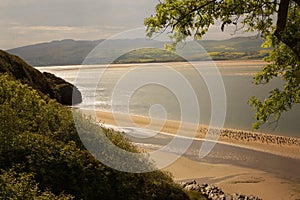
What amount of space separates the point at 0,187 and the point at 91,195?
265 centimetres

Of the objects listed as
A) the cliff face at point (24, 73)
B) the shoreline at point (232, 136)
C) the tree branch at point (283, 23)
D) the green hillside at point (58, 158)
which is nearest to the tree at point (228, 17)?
the tree branch at point (283, 23)

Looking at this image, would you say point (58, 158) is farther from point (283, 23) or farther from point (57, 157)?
point (283, 23)

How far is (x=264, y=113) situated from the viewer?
10.6 meters

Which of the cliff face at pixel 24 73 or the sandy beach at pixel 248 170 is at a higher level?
the cliff face at pixel 24 73

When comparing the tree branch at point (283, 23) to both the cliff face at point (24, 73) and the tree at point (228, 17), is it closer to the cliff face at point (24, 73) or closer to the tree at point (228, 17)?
the tree at point (228, 17)

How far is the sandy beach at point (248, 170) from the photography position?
16844 millimetres

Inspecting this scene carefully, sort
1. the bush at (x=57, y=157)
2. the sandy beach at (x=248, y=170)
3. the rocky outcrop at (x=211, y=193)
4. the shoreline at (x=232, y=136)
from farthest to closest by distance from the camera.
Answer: the shoreline at (x=232, y=136)
the sandy beach at (x=248, y=170)
the rocky outcrop at (x=211, y=193)
the bush at (x=57, y=157)

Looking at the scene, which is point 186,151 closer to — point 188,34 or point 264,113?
point 264,113

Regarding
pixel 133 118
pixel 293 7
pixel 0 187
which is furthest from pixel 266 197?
pixel 133 118

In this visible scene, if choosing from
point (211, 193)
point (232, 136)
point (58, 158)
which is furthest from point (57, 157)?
point (232, 136)

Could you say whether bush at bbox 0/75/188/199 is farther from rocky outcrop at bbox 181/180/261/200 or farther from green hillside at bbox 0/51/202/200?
rocky outcrop at bbox 181/180/261/200

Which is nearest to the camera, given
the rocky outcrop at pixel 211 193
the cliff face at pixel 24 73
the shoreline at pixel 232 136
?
the rocky outcrop at pixel 211 193

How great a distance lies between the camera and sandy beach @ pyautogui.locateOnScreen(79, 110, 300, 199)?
55.3 ft

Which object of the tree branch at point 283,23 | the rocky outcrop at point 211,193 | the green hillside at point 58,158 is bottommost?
the rocky outcrop at point 211,193
